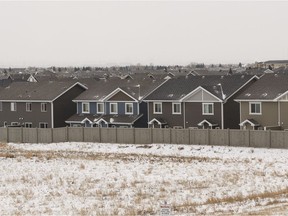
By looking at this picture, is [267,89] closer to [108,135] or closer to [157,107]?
[157,107]

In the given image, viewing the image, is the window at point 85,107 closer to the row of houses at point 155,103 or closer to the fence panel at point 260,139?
the row of houses at point 155,103

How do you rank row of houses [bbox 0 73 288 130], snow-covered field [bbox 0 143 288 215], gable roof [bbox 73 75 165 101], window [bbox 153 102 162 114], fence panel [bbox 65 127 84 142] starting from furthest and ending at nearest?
gable roof [bbox 73 75 165 101] < window [bbox 153 102 162 114] < fence panel [bbox 65 127 84 142] < row of houses [bbox 0 73 288 130] < snow-covered field [bbox 0 143 288 215]

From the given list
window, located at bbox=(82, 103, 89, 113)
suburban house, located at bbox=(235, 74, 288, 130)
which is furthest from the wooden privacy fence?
window, located at bbox=(82, 103, 89, 113)

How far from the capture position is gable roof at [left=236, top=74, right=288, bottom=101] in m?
54.8

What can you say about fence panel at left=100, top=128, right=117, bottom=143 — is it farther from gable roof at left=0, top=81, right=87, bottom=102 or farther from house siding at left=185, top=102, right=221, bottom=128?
gable roof at left=0, top=81, right=87, bottom=102

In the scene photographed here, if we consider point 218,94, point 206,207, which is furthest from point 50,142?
point 206,207

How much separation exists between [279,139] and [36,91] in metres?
34.9

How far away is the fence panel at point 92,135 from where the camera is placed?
2206 inches

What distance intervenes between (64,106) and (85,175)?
125ft

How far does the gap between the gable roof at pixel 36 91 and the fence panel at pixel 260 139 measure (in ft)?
90.6

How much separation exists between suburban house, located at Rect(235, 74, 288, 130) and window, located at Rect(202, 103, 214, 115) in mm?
2586

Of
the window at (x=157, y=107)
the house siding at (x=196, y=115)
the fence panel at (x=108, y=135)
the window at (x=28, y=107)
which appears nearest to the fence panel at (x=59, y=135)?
the fence panel at (x=108, y=135)

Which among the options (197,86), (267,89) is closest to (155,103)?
(197,86)

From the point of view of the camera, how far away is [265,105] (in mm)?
54938
